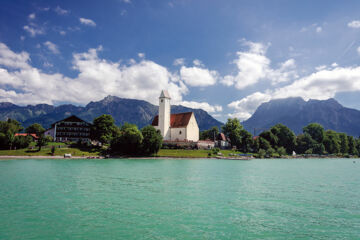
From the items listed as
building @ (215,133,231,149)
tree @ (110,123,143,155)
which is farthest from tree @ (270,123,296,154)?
tree @ (110,123,143,155)

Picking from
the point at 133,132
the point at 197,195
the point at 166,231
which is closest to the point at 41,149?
the point at 133,132

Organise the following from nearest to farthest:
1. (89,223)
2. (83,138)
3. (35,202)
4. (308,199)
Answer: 1. (89,223)
2. (35,202)
3. (308,199)
4. (83,138)

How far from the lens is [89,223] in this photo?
13555 mm

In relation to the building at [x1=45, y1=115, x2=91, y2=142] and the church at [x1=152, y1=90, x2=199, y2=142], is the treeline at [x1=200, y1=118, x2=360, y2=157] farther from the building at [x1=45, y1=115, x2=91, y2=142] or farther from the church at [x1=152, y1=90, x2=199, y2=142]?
the building at [x1=45, y1=115, x2=91, y2=142]

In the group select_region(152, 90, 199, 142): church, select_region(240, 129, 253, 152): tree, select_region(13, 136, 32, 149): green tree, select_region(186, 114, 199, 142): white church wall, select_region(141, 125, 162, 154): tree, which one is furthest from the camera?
select_region(240, 129, 253, 152): tree

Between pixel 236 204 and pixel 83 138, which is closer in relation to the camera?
pixel 236 204

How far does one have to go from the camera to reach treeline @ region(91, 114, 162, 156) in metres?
84.6

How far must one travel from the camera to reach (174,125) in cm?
11325

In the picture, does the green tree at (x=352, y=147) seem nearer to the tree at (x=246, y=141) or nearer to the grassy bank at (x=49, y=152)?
the tree at (x=246, y=141)

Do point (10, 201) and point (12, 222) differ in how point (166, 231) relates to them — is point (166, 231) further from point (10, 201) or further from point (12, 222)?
point (10, 201)

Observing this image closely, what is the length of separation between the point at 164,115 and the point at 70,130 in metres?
43.1

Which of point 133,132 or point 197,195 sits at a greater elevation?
point 133,132

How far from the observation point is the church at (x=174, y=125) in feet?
358

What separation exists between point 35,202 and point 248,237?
15.4 metres
